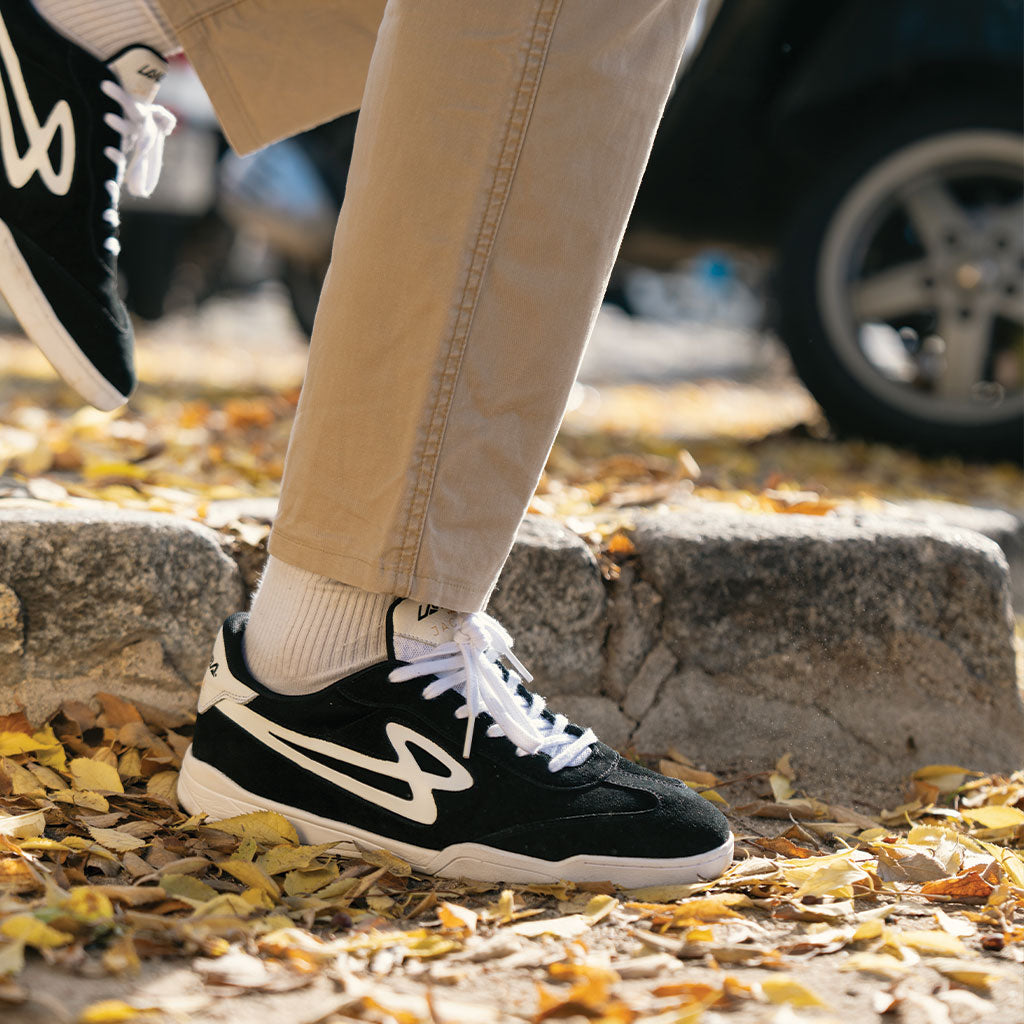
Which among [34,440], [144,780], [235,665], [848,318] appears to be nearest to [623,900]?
[235,665]

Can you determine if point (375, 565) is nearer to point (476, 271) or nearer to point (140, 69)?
point (476, 271)

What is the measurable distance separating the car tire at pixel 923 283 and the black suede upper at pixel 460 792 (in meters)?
1.88

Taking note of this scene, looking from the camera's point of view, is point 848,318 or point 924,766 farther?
point 848,318

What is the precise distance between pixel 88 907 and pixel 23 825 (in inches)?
9.1

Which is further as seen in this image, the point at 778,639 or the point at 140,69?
the point at 778,639

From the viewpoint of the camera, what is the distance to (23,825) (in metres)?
1.16

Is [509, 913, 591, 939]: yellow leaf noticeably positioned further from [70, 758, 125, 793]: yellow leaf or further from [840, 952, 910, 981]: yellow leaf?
[70, 758, 125, 793]: yellow leaf

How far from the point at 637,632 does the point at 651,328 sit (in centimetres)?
1127

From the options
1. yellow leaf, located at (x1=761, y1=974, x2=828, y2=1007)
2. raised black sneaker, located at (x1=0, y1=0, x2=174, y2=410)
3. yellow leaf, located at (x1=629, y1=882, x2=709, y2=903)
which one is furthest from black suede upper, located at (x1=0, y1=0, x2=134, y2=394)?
yellow leaf, located at (x1=761, y1=974, x2=828, y2=1007)

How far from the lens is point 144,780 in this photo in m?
1.39

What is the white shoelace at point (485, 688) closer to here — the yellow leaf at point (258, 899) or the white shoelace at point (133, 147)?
the yellow leaf at point (258, 899)

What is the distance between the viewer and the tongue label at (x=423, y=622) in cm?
117

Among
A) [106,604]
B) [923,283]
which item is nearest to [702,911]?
[106,604]

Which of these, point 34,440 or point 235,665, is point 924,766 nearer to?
point 235,665
